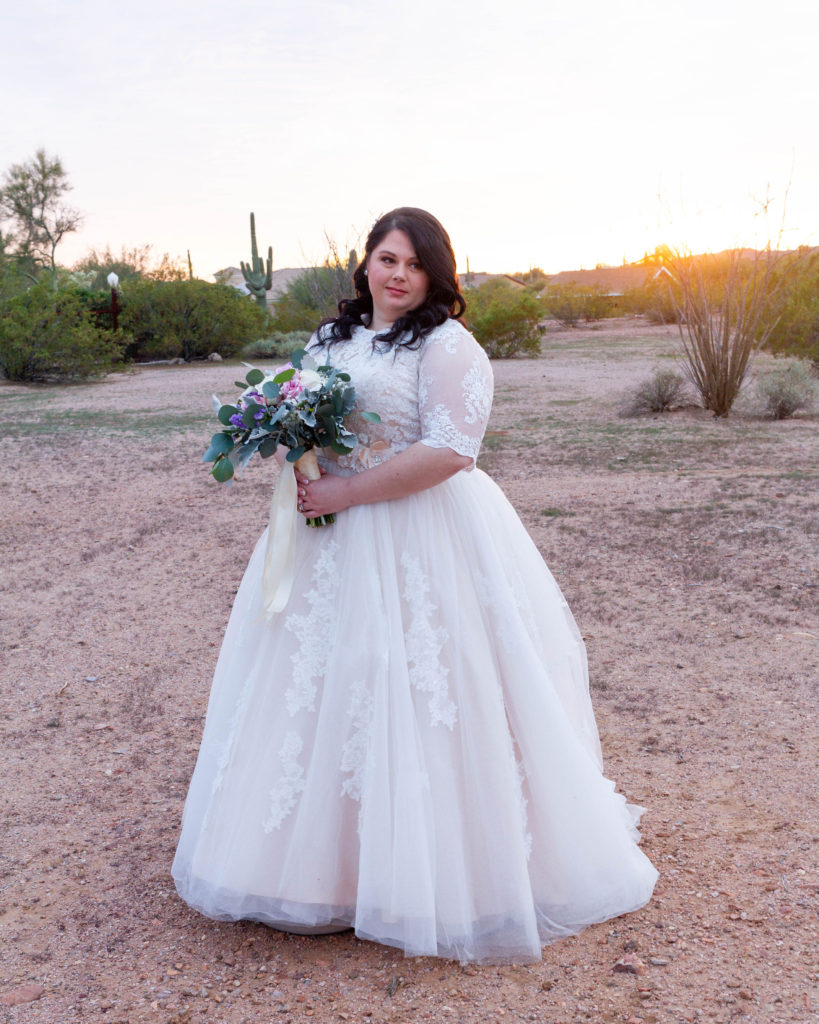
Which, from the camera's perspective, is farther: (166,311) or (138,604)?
(166,311)

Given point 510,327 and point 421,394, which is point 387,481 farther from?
point 510,327

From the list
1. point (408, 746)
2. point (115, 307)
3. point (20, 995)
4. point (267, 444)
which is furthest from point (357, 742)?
point (115, 307)

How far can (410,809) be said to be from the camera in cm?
235

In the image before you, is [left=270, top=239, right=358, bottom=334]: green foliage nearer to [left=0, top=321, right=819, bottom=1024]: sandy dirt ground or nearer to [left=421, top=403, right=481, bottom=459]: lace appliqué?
[left=0, top=321, right=819, bottom=1024]: sandy dirt ground

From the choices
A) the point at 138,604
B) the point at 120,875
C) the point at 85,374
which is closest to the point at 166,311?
the point at 85,374

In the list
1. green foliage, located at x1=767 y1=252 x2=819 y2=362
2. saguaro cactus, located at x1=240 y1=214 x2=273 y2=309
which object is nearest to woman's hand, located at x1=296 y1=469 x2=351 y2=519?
green foliage, located at x1=767 y1=252 x2=819 y2=362

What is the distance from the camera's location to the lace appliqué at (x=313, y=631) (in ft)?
A: 8.29

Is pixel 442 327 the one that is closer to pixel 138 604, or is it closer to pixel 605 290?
pixel 138 604

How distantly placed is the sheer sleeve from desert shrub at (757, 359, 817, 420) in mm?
10896

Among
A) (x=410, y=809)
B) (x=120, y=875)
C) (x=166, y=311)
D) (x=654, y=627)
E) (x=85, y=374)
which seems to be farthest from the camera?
(x=166, y=311)

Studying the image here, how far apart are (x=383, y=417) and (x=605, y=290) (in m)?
46.7

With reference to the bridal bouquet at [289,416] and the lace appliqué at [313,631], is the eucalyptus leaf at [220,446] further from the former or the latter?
the lace appliqué at [313,631]

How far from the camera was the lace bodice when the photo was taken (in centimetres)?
255

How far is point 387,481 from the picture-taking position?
2572mm
